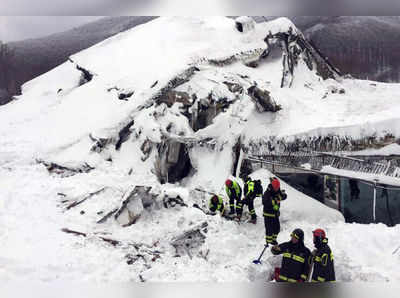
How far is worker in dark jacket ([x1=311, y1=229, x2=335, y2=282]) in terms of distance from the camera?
2709mm

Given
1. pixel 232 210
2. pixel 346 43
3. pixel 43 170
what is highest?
pixel 346 43

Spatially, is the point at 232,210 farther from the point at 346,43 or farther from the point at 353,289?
the point at 346,43

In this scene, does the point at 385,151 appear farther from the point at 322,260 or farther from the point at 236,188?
the point at 236,188

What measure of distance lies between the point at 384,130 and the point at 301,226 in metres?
1.16

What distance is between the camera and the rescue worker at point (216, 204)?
3557 millimetres

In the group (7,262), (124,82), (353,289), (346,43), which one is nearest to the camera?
(353,289)

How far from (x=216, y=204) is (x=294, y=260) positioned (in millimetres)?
1012

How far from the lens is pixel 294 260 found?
2.79 m

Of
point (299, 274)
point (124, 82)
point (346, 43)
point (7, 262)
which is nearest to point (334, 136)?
point (346, 43)

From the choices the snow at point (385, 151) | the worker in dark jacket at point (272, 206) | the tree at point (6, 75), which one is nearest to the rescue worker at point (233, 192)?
the worker in dark jacket at point (272, 206)

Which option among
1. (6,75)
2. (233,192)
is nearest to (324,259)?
(233,192)

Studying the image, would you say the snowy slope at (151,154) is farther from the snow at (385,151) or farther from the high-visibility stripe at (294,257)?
the high-visibility stripe at (294,257)

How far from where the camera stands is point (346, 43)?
10.4ft

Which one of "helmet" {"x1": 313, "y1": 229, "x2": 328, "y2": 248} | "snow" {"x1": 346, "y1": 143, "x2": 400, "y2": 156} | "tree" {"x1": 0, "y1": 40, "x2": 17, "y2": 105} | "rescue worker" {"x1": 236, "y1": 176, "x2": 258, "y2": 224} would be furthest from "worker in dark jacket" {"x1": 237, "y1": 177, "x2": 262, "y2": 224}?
"tree" {"x1": 0, "y1": 40, "x2": 17, "y2": 105}
